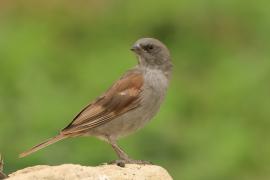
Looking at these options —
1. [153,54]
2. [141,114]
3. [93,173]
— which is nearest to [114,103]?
[141,114]

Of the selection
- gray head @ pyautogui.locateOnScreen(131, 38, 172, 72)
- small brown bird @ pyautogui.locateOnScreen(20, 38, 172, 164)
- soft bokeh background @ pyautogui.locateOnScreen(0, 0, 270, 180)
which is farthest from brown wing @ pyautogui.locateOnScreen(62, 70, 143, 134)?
soft bokeh background @ pyautogui.locateOnScreen(0, 0, 270, 180)

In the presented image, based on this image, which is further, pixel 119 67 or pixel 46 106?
pixel 119 67

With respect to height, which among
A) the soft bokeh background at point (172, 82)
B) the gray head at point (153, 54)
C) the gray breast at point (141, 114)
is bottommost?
the gray breast at point (141, 114)

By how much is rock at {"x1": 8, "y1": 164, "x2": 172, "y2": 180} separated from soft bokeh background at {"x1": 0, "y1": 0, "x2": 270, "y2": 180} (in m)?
4.18

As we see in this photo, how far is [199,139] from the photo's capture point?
655 inches

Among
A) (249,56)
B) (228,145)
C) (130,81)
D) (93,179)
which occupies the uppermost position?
(249,56)

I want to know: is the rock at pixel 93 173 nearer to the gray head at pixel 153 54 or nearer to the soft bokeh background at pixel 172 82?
the gray head at pixel 153 54

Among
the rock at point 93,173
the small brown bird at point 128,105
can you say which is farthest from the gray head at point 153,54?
the rock at point 93,173

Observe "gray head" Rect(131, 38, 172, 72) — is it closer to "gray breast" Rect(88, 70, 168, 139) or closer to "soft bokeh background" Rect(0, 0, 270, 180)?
"gray breast" Rect(88, 70, 168, 139)

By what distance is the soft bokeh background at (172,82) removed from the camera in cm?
1593

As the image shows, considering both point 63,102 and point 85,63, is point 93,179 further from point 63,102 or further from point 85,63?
point 85,63

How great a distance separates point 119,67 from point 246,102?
6.11ft

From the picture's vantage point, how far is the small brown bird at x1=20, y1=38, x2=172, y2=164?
11602 millimetres

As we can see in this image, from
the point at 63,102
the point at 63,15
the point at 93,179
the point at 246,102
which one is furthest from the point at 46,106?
the point at 93,179
